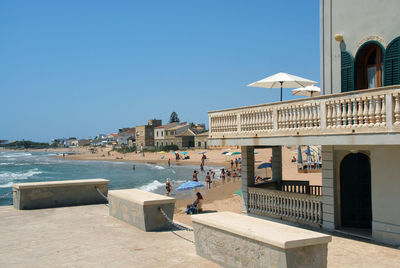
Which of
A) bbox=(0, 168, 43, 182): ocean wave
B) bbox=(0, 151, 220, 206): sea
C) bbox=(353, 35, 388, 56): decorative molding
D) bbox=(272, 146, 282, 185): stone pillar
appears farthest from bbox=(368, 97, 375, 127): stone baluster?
bbox=(0, 168, 43, 182): ocean wave

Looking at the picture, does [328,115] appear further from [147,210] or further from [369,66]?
[147,210]

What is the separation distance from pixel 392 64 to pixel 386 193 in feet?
12.0

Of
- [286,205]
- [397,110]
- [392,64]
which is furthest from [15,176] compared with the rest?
[397,110]

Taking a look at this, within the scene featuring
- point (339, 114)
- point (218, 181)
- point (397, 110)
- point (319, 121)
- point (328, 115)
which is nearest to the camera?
point (397, 110)

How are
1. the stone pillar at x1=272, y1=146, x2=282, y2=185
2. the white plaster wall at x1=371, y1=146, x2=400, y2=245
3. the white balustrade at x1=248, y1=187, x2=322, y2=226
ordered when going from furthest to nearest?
the stone pillar at x1=272, y1=146, x2=282, y2=185, the white balustrade at x1=248, y1=187, x2=322, y2=226, the white plaster wall at x1=371, y1=146, x2=400, y2=245

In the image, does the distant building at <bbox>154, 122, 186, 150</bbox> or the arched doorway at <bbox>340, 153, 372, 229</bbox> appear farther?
the distant building at <bbox>154, 122, 186, 150</bbox>

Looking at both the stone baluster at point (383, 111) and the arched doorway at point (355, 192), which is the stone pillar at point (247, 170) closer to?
the arched doorway at point (355, 192)

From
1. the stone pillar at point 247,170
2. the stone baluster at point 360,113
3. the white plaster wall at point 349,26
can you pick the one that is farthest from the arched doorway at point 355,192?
the stone pillar at point 247,170

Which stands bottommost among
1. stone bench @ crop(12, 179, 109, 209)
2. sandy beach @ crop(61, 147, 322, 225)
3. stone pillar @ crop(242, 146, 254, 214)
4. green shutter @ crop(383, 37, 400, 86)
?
sandy beach @ crop(61, 147, 322, 225)

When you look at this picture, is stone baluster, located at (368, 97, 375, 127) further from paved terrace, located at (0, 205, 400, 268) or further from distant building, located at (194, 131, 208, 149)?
distant building, located at (194, 131, 208, 149)

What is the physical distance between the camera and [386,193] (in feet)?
32.6

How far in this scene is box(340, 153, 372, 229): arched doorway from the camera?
11258 millimetres

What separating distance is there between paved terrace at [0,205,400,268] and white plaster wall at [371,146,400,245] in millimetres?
471

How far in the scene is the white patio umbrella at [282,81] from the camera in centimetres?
1446
